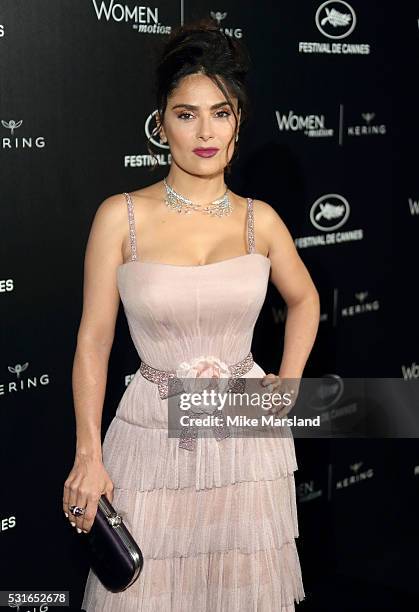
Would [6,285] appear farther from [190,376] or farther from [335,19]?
[335,19]

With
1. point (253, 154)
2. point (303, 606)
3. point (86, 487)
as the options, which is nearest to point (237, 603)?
point (86, 487)

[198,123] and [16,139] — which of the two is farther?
[16,139]

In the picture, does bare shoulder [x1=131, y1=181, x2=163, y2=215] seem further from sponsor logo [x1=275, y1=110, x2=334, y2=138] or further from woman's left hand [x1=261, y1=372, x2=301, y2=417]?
sponsor logo [x1=275, y1=110, x2=334, y2=138]

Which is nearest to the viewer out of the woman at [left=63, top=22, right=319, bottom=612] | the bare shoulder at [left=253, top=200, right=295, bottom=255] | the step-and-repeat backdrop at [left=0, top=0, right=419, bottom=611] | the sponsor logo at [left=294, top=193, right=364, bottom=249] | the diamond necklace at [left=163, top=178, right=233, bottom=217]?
the woman at [left=63, top=22, right=319, bottom=612]

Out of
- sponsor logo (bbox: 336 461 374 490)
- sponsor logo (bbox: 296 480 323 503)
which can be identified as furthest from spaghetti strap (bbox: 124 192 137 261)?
sponsor logo (bbox: 336 461 374 490)

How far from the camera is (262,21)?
3.84 metres

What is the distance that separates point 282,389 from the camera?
290cm

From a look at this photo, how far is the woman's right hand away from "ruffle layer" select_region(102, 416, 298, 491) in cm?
9

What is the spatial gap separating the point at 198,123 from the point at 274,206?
4.95 ft

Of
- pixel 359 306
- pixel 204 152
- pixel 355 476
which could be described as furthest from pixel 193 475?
pixel 355 476

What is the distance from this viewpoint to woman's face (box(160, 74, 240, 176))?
8.41 ft

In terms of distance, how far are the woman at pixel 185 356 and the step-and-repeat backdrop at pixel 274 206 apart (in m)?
0.62

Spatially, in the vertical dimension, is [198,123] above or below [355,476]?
above

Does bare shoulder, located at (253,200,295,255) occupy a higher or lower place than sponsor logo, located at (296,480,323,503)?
higher
